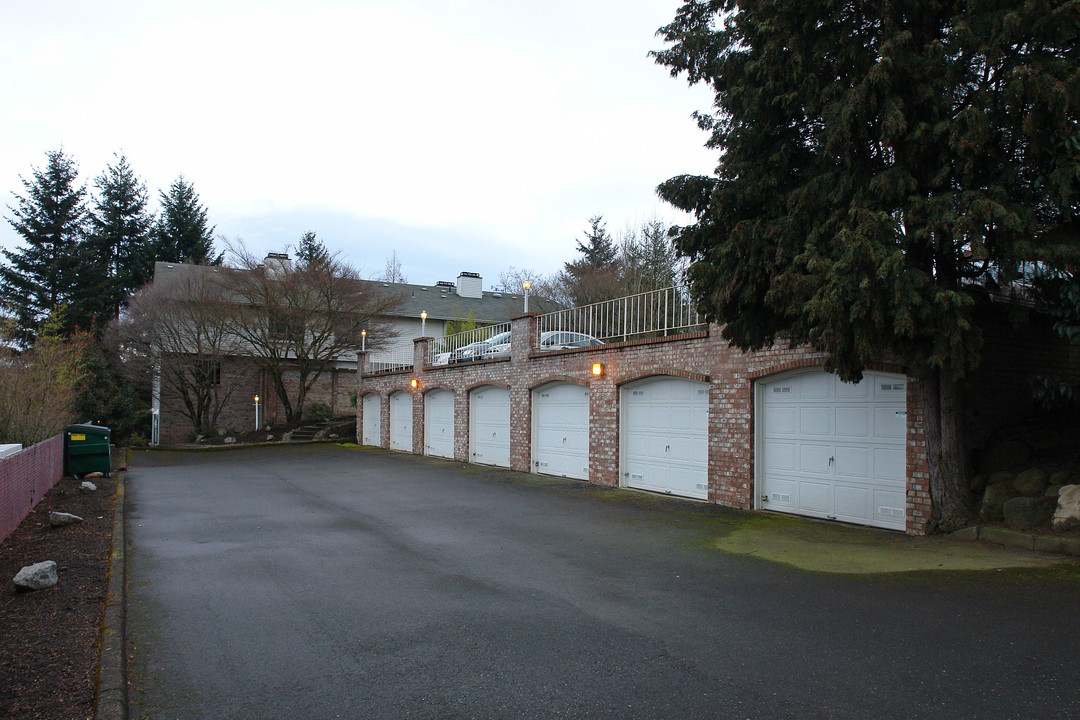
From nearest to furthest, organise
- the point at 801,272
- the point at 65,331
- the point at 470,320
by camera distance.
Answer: the point at 801,272 < the point at 470,320 < the point at 65,331

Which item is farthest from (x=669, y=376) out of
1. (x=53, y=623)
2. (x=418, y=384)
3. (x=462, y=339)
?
(x=418, y=384)

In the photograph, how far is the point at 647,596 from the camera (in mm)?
6027

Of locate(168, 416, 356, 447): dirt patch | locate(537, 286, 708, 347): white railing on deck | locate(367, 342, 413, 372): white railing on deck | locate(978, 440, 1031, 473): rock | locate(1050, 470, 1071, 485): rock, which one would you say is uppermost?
locate(537, 286, 708, 347): white railing on deck

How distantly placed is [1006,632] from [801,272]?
4.24 meters

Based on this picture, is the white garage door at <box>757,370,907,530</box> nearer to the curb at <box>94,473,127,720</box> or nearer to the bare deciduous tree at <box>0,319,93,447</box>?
the curb at <box>94,473,127,720</box>

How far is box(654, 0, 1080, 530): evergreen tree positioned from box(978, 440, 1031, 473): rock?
0.79 metres

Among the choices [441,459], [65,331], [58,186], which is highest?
[58,186]

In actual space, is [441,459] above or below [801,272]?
below

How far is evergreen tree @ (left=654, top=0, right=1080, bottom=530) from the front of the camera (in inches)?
261

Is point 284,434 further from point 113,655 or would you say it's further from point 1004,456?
point 1004,456

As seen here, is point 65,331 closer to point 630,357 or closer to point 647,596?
point 630,357

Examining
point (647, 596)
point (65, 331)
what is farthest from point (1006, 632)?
point (65, 331)

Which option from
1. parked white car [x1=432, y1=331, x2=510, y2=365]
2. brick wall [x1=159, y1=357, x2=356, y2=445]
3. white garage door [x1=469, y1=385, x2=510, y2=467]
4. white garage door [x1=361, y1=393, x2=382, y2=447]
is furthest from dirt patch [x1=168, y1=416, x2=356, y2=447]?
white garage door [x1=469, y1=385, x2=510, y2=467]

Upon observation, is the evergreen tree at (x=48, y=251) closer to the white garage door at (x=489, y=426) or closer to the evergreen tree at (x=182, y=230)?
the evergreen tree at (x=182, y=230)
